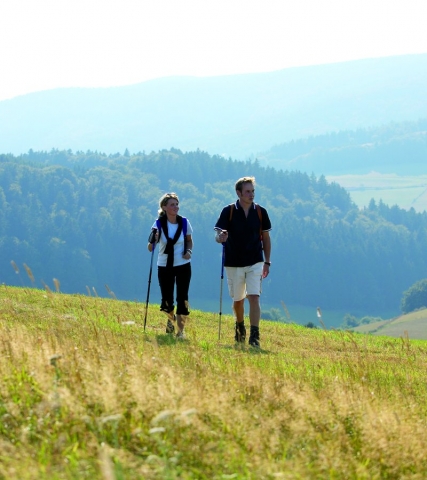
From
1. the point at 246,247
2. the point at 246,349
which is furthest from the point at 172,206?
the point at 246,349

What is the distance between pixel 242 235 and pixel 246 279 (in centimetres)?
63

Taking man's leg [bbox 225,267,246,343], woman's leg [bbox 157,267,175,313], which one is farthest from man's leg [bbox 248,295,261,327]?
woman's leg [bbox 157,267,175,313]

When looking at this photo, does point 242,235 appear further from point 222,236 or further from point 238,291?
point 238,291

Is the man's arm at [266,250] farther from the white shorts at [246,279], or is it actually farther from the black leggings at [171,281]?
the black leggings at [171,281]

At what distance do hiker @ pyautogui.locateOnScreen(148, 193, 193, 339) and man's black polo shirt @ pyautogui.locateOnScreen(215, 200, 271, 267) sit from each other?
0.63m

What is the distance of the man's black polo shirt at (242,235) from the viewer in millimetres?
11391

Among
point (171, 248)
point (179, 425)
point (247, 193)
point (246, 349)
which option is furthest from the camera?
point (171, 248)

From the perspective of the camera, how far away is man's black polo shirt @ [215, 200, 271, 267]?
11391mm

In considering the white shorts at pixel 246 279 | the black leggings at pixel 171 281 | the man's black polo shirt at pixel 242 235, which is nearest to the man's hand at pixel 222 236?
the man's black polo shirt at pixel 242 235

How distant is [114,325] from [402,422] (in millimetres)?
7733

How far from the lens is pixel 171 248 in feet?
38.4

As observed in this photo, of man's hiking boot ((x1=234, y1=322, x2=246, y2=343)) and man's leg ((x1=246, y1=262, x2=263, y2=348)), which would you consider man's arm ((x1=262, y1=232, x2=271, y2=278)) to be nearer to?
man's leg ((x1=246, y1=262, x2=263, y2=348))

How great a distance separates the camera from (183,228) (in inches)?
464

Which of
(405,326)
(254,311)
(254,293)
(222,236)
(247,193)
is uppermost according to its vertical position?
(247,193)
